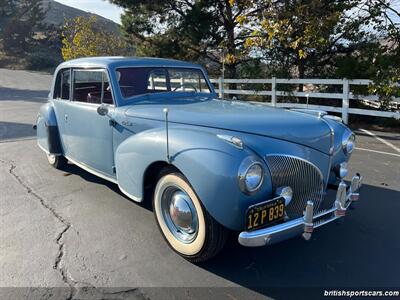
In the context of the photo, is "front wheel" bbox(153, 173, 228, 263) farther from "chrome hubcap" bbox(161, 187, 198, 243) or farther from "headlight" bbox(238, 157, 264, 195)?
"headlight" bbox(238, 157, 264, 195)

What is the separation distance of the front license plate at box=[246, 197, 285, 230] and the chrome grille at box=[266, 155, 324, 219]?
0.15 meters

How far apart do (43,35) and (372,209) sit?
50.5 metres

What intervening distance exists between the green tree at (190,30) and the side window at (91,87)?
26.5 feet

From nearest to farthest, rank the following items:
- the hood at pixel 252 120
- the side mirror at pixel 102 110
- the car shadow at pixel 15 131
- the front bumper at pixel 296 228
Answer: the front bumper at pixel 296 228, the hood at pixel 252 120, the side mirror at pixel 102 110, the car shadow at pixel 15 131

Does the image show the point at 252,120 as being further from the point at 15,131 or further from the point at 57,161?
the point at 15,131

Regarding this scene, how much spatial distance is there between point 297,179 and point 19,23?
48371 millimetres

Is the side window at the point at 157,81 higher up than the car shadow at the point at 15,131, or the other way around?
the side window at the point at 157,81

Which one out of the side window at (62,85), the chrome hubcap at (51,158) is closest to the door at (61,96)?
the side window at (62,85)

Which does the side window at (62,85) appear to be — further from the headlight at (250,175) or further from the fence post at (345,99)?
the fence post at (345,99)

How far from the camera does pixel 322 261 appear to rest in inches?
116

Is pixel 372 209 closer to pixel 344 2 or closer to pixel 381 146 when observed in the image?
pixel 381 146

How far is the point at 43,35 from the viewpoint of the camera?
46.5 m

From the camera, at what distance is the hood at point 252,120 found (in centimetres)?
287

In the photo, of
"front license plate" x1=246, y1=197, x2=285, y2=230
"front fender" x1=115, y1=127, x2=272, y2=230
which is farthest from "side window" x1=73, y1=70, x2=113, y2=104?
"front license plate" x1=246, y1=197, x2=285, y2=230
